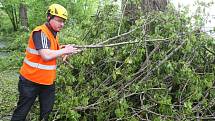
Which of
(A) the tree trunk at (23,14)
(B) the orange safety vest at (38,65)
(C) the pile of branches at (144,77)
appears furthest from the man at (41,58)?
(A) the tree trunk at (23,14)

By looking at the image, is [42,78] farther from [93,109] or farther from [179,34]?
[179,34]

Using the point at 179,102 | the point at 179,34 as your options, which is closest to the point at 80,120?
the point at 179,102

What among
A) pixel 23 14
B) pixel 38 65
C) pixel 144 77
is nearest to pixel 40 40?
pixel 38 65

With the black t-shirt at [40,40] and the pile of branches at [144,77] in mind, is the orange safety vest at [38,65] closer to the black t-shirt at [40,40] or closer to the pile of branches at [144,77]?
the black t-shirt at [40,40]

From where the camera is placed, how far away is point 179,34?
5.26 m

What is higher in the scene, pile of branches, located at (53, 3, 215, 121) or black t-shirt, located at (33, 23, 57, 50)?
black t-shirt, located at (33, 23, 57, 50)

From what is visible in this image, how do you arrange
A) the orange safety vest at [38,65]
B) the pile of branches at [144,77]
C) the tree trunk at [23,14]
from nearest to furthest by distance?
the orange safety vest at [38,65] → the pile of branches at [144,77] → the tree trunk at [23,14]

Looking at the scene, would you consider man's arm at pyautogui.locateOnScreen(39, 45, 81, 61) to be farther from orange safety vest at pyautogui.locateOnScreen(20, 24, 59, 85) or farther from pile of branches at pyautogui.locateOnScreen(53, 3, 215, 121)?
pile of branches at pyautogui.locateOnScreen(53, 3, 215, 121)

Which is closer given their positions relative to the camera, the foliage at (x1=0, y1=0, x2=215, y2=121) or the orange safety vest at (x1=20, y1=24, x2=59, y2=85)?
the orange safety vest at (x1=20, y1=24, x2=59, y2=85)

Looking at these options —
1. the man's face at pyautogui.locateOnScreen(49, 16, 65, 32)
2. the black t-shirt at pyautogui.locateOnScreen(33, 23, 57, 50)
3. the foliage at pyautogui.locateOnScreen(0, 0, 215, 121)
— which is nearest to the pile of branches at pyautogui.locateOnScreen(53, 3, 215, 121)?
the foliage at pyautogui.locateOnScreen(0, 0, 215, 121)

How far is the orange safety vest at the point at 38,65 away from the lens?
170 inches

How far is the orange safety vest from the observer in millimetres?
4328

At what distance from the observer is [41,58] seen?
4.31 m

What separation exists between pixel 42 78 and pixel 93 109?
969 mm
